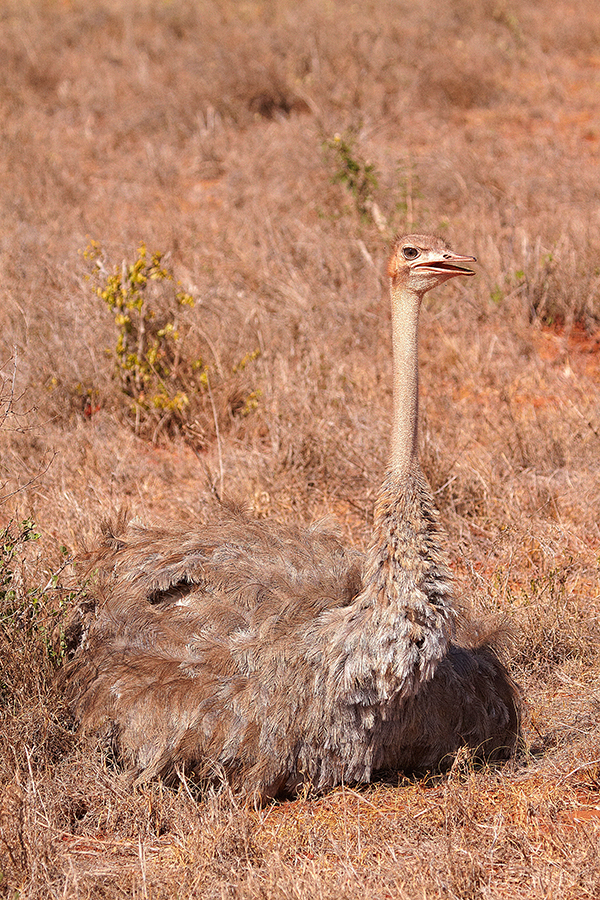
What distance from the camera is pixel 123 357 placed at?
248 inches

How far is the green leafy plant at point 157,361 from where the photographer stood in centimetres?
611

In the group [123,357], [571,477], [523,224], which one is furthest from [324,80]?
[571,477]

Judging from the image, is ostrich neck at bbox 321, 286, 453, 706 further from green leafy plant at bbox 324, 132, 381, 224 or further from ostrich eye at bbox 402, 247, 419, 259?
green leafy plant at bbox 324, 132, 381, 224

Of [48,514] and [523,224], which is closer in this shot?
[48,514]

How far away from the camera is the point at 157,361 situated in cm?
639

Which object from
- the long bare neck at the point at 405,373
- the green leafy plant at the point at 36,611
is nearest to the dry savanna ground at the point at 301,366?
the green leafy plant at the point at 36,611

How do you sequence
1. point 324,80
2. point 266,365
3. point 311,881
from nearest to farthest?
1. point 311,881
2. point 266,365
3. point 324,80

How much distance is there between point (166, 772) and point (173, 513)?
2.00 meters

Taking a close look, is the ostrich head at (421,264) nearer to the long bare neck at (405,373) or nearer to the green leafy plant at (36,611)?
the long bare neck at (405,373)

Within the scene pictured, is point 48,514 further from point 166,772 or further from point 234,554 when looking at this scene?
point 166,772

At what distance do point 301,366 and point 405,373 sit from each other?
3.09 meters

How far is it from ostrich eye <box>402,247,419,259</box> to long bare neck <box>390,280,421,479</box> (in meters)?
0.09

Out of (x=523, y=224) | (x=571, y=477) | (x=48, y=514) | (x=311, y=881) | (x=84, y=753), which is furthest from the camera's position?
(x=523, y=224)

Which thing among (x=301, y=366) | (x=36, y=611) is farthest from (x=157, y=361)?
(x=36, y=611)
